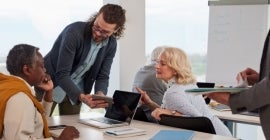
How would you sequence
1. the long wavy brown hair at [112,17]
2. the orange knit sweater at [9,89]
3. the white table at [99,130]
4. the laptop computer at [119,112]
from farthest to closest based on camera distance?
the long wavy brown hair at [112,17], the laptop computer at [119,112], the white table at [99,130], the orange knit sweater at [9,89]

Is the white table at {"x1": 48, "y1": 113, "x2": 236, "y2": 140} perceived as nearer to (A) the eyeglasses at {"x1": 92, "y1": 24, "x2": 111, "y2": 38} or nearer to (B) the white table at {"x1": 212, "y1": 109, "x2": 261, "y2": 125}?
(A) the eyeglasses at {"x1": 92, "y1": 24, "x2": 111, "y2": 38}

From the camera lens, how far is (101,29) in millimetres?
2635

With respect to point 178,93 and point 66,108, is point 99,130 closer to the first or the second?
point 178,93

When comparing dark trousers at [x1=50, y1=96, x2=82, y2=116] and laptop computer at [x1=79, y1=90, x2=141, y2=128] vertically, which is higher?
laptop computer at [x1=79, y1=90, x2=141, y2=128]

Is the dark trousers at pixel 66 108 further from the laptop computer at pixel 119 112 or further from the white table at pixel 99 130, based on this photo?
the laptop computer at pixel 119 112

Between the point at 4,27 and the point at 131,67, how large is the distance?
1.48 metres

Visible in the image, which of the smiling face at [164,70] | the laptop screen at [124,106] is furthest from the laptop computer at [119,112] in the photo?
the smiling face at [164,70]

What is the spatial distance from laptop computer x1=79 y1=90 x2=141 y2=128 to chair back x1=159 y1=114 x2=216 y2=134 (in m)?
0.22

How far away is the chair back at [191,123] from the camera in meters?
2.12

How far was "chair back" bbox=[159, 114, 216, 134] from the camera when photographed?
2115 millimetres

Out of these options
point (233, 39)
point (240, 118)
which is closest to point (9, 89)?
point (240, 118)

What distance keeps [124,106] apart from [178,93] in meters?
0.38

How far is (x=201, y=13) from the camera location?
4.64 metres

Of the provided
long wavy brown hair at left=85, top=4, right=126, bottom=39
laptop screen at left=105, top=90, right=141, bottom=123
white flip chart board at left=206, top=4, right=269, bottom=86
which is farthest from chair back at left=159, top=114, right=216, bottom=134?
white flip chart board at left=206, top=4, right=269, bottom=86
